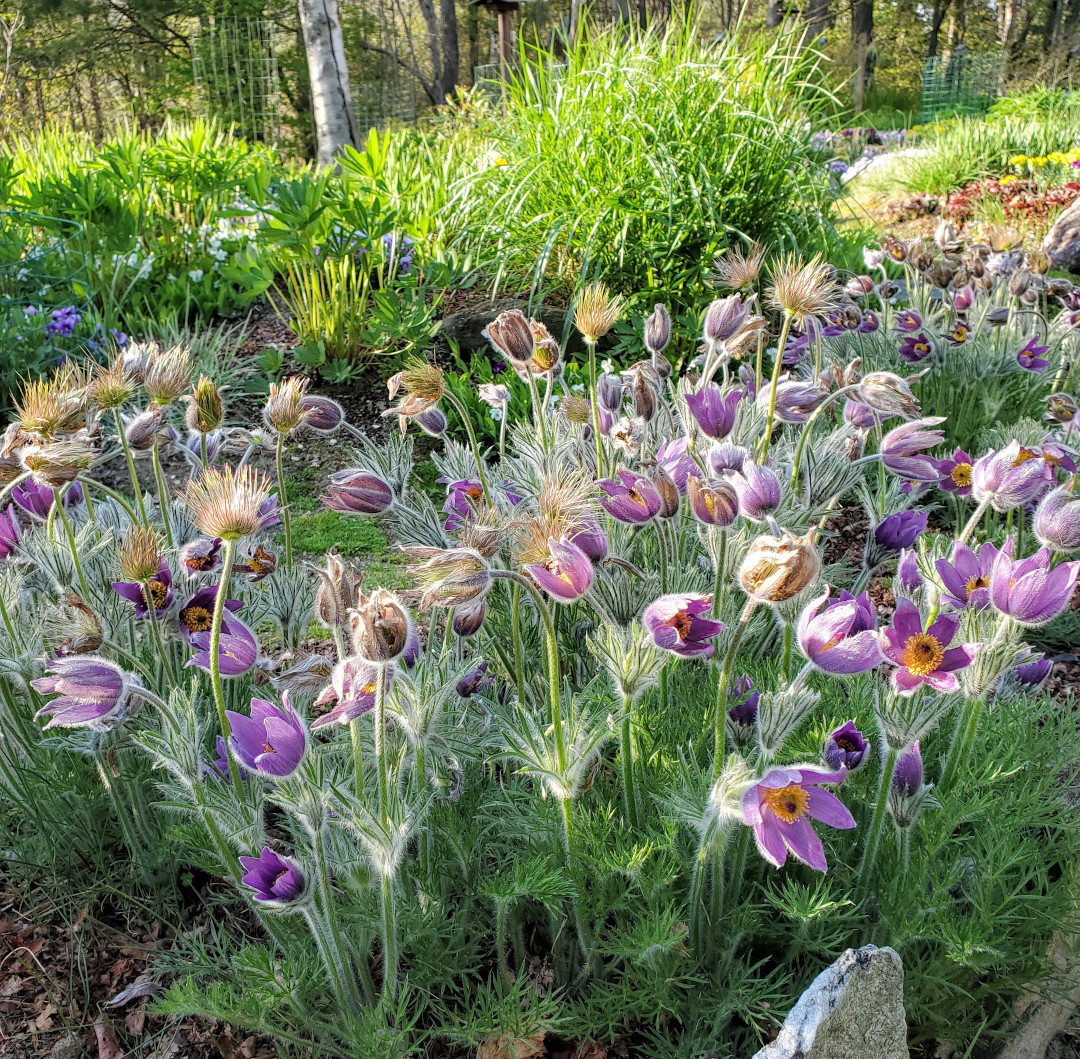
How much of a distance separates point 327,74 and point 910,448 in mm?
7612

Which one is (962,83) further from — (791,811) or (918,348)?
(791,811)

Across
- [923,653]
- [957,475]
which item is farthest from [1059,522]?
[957,475]

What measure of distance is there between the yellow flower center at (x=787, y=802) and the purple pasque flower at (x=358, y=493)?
2.78 feet

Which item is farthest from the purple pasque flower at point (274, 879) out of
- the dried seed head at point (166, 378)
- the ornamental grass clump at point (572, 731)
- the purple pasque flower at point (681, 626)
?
the dried seed head at point (166, 378)

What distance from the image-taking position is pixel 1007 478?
1388 mm

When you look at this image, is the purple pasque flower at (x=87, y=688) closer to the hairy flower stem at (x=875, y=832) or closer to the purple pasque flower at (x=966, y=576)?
the hairy flower stem at (x=875, y=832)

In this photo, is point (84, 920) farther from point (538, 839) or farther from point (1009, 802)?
point (1009, 802)

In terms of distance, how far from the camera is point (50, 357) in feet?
12.6

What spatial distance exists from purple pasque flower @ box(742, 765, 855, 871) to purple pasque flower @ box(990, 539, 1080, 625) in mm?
309

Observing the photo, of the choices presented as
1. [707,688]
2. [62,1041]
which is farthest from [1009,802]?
[62,1041]

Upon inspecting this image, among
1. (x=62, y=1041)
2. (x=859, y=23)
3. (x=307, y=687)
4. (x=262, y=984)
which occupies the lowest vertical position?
(x=62, y=1041)

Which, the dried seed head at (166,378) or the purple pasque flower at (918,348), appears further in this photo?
the purple pasque flower at (918,348)

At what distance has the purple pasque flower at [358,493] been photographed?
1.60 metres

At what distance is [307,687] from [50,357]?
3144 millimetres
